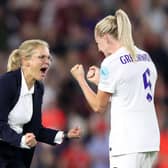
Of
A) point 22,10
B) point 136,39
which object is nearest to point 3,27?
point 22,10

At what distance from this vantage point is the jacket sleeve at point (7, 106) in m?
9.66

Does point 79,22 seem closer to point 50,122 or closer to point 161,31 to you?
point 161,31

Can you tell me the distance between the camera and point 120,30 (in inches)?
373

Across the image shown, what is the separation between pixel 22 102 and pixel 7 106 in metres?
0.19

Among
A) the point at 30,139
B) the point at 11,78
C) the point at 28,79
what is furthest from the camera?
the point at 28,79

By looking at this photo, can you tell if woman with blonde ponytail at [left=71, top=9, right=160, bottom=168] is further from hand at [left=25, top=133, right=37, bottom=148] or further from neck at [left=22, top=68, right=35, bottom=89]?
neck at [left=22, top=68, right=35, bottom=89]

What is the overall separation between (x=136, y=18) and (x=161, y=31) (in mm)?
473

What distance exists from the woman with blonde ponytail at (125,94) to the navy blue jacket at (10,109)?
704 millimetres

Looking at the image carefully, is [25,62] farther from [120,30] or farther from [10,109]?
[120,30]

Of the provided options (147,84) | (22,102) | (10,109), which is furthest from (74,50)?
(147,84)

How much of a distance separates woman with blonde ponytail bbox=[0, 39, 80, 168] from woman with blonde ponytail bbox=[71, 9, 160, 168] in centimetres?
63

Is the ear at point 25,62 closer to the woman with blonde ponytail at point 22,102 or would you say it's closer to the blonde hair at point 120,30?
the woman with blonde ponytail at point 22,102

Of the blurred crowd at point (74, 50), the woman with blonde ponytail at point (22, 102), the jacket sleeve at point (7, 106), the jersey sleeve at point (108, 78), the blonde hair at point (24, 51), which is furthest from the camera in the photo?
the blurred crowd at point (74, 50)

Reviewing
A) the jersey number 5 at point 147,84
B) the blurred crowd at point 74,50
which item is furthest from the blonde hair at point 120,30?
the blurred crowd at point 74,50
